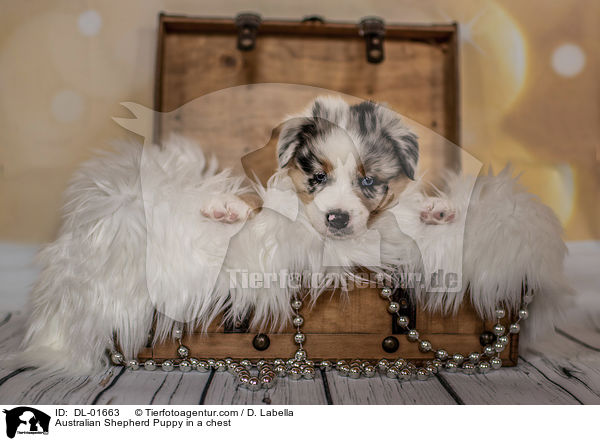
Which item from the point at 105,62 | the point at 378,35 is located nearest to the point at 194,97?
the point at 105,62

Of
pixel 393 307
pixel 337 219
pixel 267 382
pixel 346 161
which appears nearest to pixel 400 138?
pixel 346 161

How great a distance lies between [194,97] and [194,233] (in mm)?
739

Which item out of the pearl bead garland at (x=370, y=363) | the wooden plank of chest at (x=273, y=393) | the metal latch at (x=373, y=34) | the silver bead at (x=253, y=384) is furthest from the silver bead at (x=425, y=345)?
the metal latch at (x=373, y=34)

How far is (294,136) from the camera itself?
3.47 feet

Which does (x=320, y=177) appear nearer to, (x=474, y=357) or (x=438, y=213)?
(x=438, y=213)

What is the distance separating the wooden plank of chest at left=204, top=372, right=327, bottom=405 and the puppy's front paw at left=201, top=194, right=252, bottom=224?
308 mm

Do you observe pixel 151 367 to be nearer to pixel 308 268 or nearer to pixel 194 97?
pixel 308 268

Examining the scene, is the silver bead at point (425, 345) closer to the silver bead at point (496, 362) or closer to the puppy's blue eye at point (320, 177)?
the silver bead at point (496, 362)

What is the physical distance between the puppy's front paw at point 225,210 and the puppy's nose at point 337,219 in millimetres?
163

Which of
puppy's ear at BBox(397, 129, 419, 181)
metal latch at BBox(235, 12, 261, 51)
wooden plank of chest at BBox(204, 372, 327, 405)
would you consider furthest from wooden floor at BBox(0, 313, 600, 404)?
metal latch at BBox(235, 12, 261, 51)

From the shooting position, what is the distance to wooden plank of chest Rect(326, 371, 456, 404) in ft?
2.63

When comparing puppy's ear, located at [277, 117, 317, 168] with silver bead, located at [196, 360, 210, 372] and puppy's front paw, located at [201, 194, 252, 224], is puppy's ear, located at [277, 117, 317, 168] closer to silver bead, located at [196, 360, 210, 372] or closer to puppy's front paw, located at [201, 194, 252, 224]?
puppy's front paw, located at [201, 194, 252, 224]

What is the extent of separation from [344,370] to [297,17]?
1.18 meters
